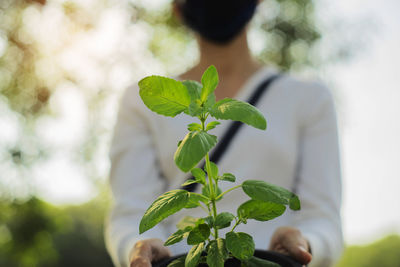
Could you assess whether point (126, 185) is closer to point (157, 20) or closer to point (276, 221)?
point (276, 221)

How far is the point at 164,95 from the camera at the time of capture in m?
0.99

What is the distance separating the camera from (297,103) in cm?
219

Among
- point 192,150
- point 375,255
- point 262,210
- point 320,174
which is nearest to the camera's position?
point 192,150

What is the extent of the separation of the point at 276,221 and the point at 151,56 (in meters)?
7.64

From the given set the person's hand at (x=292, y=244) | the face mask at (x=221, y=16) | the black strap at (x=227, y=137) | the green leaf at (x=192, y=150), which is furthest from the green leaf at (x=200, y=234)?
the face mask at (x=221, y=16)

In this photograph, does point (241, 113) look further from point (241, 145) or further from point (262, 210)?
point (241, 145)

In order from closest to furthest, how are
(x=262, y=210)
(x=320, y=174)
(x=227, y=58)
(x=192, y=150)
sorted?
(x=192, y=150)
(x=262, y=210)
(x=320, y=174)
(x=227, y=58)

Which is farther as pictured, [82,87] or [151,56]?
[151,56]

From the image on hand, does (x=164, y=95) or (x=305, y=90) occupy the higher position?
(x=305, y=90)

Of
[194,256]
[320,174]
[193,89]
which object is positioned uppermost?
[320,174]

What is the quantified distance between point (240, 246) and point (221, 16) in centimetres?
157

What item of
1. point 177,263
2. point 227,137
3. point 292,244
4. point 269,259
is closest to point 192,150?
point 177,263

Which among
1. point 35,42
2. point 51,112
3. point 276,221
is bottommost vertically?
point 276,221

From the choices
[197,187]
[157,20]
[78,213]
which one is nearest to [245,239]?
[197,187]
